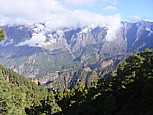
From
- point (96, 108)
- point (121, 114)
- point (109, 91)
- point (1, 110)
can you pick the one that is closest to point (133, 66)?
point (109, 91)

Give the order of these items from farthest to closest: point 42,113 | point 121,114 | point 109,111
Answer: point 42,113, point 109,111, point 121,114

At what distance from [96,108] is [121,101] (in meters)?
5.66

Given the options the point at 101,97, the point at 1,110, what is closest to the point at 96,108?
the point at 101,97

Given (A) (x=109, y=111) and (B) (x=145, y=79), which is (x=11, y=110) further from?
(A) (x=109, y=111)

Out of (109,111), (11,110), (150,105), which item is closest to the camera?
(11,110)

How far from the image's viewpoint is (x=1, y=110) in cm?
2353

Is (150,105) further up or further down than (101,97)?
further up

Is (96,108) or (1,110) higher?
(1,110)

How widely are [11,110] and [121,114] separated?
1205 inches

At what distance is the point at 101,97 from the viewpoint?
6606 centimetres

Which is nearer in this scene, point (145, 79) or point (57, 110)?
point (145, 79)

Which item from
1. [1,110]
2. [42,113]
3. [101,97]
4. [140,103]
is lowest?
[42,113]

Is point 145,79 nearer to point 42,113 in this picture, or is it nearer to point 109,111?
point 109,111

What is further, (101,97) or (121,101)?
(101,97)
